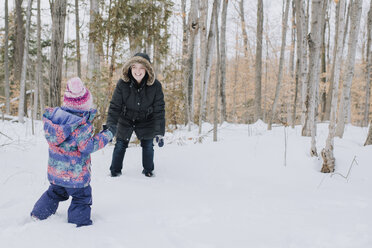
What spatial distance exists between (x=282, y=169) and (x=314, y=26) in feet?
7.36

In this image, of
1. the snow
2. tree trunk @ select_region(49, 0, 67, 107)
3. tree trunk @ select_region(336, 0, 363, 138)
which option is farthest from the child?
tree trunk @ select_region(336, 0, 363, 138)

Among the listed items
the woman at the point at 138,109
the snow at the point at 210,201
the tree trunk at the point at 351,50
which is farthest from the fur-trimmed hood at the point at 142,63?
the tree trunk at the point at 351,50

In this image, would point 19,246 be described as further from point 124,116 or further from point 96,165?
point 96,165

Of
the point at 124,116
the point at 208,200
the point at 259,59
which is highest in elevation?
the point at 259,59

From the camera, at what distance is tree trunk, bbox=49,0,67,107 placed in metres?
4.19

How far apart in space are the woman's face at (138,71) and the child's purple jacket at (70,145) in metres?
1.16

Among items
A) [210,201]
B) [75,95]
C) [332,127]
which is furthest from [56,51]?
[332,127]

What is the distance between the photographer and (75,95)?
196 centimetres

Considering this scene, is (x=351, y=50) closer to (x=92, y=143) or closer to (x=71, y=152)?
(x=92, y=143)

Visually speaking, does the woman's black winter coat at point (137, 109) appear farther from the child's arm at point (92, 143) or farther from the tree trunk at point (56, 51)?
the tree trunk at point (56, 51)

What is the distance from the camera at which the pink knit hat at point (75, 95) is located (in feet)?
6.38

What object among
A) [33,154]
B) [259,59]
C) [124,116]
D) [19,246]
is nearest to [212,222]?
[19,246]

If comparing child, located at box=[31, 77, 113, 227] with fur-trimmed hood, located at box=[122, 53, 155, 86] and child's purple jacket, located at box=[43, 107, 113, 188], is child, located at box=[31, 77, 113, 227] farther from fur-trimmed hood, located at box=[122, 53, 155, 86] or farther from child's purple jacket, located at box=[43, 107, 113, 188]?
fur-trimmed hood, located at box=[122, 53, 155, 86]

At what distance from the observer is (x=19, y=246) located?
1.55m
